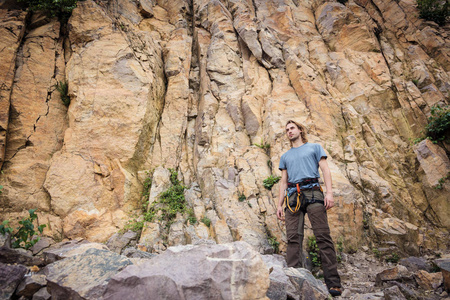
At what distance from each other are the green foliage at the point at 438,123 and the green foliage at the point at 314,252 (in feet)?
18.6

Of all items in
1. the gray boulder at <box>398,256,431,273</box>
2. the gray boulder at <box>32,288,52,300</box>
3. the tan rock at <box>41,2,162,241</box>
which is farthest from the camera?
the tan rock at <box>41,2,162,241</box>

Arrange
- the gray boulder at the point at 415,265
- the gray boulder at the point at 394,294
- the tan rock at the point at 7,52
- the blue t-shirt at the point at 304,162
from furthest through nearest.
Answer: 1. the tan rock at the point at 7,52
2. the gray boulder at the point at 415,265
3. the blue t-shirt at the point at 304,162
4. the gray boulder at the point at 394,294

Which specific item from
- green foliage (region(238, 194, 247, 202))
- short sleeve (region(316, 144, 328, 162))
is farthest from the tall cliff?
A: short sleeve (region(316, 144, 328, 162))

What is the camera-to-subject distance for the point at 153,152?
8.29 meters

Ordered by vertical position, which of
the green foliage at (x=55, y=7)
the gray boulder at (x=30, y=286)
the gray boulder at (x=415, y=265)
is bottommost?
the gray boulder at (x=415, y=265)

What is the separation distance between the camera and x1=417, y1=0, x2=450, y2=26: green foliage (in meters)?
9.61

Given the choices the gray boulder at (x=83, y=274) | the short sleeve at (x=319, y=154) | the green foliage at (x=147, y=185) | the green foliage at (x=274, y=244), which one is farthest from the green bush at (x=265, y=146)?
the gray boulder at (x=83, y=274)

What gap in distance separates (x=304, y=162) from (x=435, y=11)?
1236 cm

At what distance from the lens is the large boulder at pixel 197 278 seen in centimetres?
191

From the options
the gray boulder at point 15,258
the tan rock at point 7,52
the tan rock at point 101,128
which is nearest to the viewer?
the gray boulder at point 15,258

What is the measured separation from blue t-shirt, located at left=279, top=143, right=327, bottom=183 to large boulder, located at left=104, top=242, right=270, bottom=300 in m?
1.99

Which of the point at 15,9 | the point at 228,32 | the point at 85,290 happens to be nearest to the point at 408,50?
the point at 228,32

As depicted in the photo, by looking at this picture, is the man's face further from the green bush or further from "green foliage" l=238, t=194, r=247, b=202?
the green bush

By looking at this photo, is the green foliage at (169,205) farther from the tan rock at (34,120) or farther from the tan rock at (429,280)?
the tan rock at (429,280)
